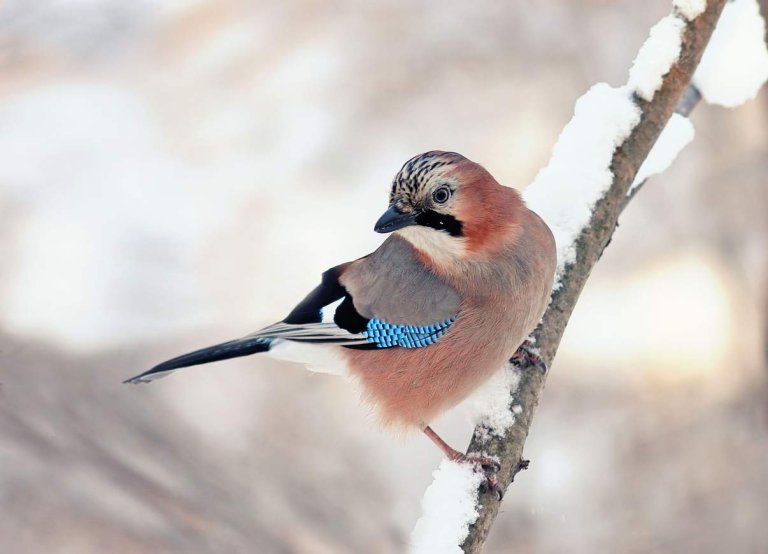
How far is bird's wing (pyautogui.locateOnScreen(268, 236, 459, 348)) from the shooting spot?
2529 millimetres

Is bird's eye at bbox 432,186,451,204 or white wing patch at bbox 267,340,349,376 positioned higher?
bird's eye at bbox 432,186,451,204

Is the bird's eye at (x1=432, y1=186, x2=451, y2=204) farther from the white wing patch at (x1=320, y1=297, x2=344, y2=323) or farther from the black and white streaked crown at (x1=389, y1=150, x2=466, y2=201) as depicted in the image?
the white wing patch at (x1=320, y1=297, x2=344, y2=323)

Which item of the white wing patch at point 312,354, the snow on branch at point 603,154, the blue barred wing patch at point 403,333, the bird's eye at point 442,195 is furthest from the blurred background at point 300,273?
the bird's eye at point 442,195

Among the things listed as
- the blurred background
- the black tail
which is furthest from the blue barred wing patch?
the blurred background

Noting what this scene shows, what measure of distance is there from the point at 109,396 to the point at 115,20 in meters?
1.99

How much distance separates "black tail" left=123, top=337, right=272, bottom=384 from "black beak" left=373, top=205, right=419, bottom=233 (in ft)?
2.01

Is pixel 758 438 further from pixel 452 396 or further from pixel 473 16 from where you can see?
pixel 473 16

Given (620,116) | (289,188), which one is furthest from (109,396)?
(620,116)

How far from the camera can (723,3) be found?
2713mm

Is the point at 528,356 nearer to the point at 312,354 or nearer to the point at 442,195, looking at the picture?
the point at 442,195

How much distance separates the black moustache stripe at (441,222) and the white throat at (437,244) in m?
0.01

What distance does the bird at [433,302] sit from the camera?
2416mm

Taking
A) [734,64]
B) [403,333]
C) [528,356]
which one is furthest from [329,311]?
[734,64]

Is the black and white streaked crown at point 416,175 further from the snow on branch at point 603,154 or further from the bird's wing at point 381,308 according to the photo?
the snow on branch at point 603,154
